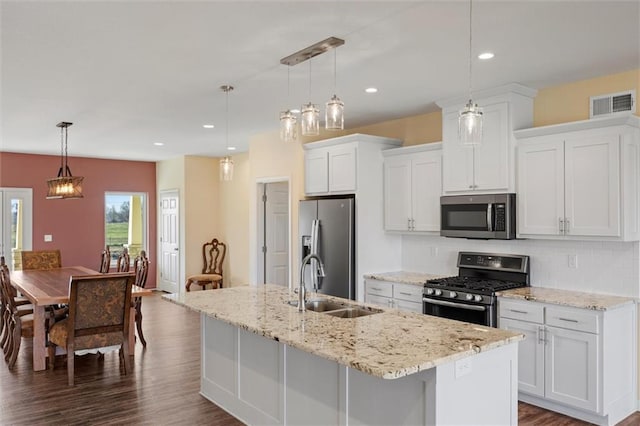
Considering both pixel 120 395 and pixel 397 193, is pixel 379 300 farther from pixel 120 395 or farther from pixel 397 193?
pixel 120 395

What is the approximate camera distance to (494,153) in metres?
4.36

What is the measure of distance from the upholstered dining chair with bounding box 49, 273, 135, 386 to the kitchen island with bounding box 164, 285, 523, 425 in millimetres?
1237

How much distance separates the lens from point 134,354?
17.2 ft

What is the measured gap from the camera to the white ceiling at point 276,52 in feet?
8.93

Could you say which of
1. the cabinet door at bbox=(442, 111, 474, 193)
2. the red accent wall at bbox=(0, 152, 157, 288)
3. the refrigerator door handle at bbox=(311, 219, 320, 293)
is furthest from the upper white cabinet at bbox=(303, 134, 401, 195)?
the red accent wall at bbox=(0, 152, 157, 288)

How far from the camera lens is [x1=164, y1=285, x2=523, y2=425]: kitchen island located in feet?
7.27

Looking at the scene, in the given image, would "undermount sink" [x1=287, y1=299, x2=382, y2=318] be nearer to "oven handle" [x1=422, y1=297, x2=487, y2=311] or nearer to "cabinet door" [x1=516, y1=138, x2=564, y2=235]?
"oven handle" [x1=422, y1=297, x2=487, y2=311]

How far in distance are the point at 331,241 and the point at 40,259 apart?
4.76 meters

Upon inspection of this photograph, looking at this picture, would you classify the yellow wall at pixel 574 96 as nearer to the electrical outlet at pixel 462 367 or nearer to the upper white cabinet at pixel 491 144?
the upper white cabinet at pixel 491 144

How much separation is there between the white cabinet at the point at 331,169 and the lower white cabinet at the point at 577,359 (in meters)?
2.24

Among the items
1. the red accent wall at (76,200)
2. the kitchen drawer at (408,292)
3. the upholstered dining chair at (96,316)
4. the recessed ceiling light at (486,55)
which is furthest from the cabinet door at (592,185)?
the red accent wall at (76,200)

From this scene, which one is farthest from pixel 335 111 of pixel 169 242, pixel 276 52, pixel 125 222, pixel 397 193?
pixel 125 222

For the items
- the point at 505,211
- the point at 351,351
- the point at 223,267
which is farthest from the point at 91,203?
the point at 351,351

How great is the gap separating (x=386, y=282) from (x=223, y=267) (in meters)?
4.76
